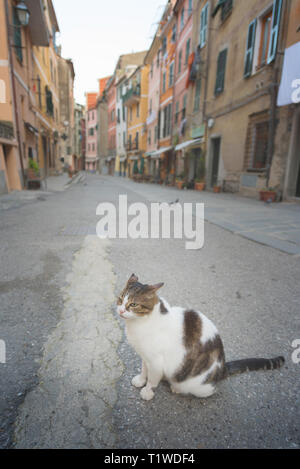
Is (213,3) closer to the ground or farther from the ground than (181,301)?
farther from the ground

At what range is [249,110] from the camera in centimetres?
1034

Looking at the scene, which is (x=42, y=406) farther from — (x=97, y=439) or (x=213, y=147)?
(x=213, y=147)

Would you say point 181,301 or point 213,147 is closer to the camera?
point 181,301

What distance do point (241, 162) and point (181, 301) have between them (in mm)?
10103

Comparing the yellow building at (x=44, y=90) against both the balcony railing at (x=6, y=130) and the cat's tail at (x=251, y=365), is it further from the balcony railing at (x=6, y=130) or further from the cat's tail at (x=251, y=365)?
the cat's tail at (x=251, y=365)

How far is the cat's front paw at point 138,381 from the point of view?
56.2 inches

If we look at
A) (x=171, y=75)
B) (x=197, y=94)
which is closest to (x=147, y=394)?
(x=197, y=94)

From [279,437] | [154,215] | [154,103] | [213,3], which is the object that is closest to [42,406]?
[279,437]

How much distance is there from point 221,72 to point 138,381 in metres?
14.4

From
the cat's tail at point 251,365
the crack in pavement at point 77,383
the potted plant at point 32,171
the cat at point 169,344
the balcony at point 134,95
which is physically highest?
the balcony at point 134,95

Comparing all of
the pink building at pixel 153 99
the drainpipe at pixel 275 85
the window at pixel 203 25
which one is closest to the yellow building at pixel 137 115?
the pink building at pixel 153 99

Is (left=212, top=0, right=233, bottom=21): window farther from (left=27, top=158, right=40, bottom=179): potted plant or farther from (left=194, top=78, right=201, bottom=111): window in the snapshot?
(left=27, top=158, right=40, bottom=179): potted plant

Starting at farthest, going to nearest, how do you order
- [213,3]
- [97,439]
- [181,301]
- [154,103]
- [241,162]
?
[154,103], [213,3], [241,162], [181,301], [97,439]

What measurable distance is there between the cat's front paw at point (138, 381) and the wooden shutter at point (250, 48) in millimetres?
11937
